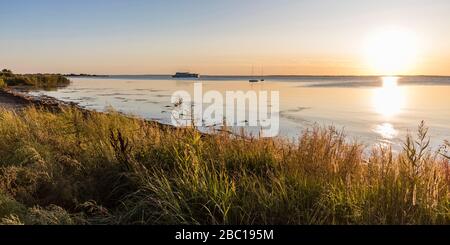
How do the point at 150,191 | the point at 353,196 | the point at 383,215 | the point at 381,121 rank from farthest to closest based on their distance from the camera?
the point at 381,121 → the point at 150,191 → the point at 353,196 → the point at 383,215

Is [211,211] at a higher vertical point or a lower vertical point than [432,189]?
lower

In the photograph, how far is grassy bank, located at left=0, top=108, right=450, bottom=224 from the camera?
4070mm

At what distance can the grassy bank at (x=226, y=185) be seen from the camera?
4.07 metres

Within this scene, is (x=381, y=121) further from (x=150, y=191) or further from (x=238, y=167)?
(x=150, y=191)

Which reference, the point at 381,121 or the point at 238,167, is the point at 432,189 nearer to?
the point at 238,167

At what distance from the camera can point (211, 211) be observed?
4.36 metres

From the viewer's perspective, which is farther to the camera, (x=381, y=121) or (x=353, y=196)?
(x=381, y=121)

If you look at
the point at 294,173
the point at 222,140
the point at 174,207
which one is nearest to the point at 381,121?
the point at 222,140

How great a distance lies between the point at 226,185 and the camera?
188 inches

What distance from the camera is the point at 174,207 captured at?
4.18 meters

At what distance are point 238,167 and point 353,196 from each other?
2277mm

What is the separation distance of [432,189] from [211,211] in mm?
2140
